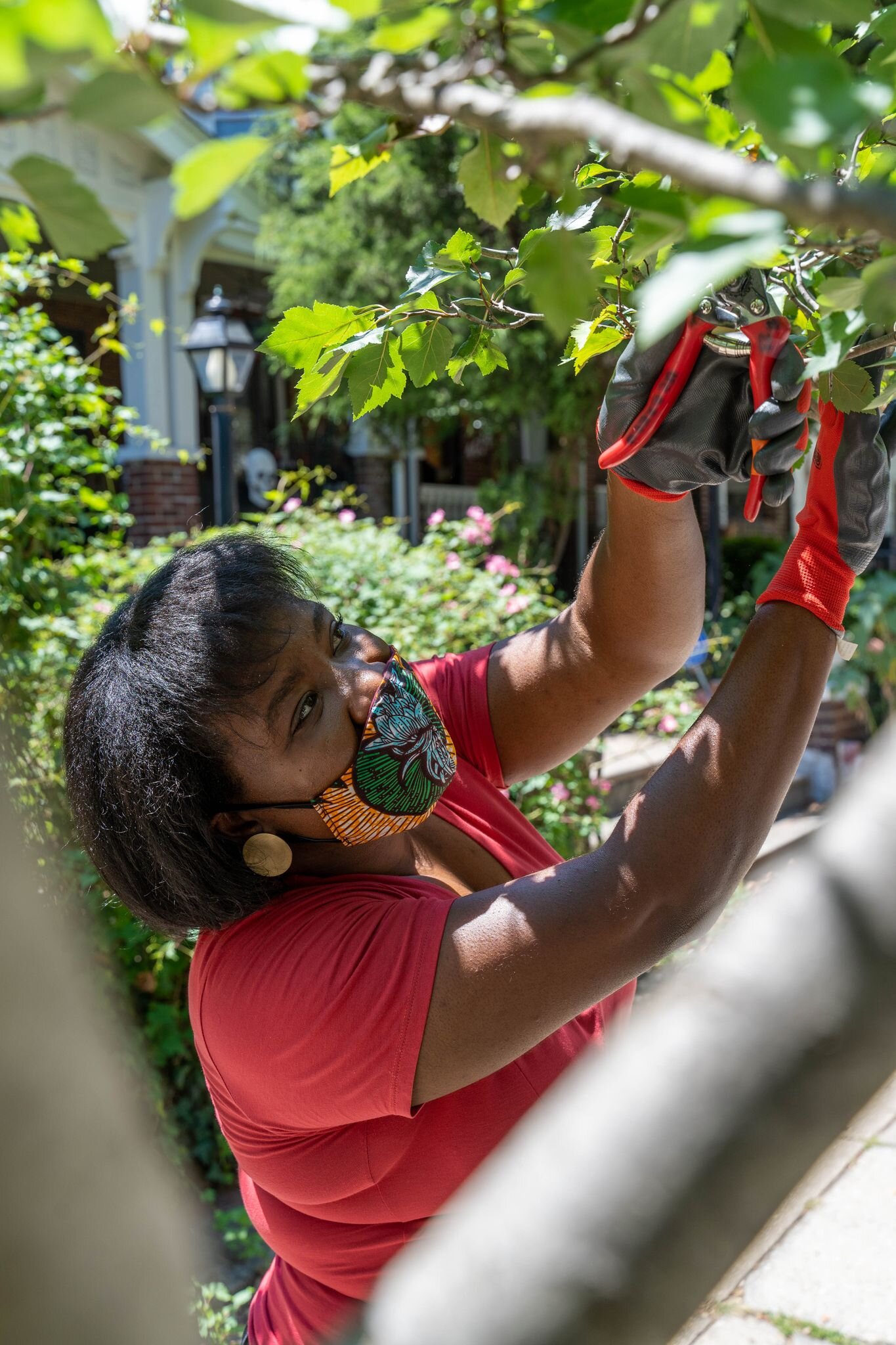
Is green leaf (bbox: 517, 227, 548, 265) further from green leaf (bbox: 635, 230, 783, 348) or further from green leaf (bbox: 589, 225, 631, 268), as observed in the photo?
green leaf (bbox: 635, 230, 783, 348)

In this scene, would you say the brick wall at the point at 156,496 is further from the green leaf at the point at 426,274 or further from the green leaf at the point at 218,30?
the green leaf at the point at 218,30

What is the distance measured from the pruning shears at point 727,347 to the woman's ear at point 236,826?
659 mm

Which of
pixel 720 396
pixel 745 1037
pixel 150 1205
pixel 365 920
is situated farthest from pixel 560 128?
pixel 365 920

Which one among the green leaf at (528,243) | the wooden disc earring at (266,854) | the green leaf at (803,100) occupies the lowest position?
the wooden disc earring at (266,854)

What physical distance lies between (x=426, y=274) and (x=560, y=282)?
71 cm

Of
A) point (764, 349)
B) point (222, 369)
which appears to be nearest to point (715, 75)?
point (764, 349)

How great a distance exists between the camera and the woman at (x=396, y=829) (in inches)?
49.1

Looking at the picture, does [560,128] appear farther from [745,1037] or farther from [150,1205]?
[150,1205]

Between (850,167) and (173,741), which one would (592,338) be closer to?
(850,167)

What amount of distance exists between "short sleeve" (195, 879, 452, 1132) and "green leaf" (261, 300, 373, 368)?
64cm

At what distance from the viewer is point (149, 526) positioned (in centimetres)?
941

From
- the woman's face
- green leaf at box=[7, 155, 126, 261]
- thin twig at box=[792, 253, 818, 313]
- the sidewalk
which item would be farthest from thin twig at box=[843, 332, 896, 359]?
the sidewalk

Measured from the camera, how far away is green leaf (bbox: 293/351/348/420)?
4.22 feet

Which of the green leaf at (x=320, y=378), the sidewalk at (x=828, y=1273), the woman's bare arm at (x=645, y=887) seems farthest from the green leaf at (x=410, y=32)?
the sidewalk at (x=828, y=1273)
